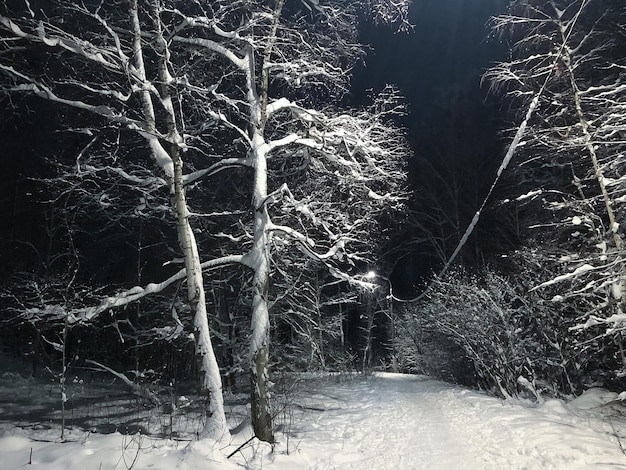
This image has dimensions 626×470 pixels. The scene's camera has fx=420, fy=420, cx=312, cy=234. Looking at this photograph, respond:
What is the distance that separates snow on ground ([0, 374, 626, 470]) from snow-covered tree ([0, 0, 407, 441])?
41.9 inches

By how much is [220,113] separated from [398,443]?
6597 millimetres

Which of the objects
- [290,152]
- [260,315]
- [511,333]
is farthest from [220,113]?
[511,333]

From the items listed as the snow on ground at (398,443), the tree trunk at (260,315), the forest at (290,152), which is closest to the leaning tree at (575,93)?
the forest at (290,152)

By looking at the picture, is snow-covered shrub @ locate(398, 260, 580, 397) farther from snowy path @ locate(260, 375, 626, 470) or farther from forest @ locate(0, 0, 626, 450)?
snowy path @ locate(260, 375, 626, 470)

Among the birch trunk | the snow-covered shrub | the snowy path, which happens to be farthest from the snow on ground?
the snow-covered shrub

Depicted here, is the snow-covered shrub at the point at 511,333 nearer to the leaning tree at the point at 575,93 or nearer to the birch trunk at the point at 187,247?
the leaning tree at the point at 575,93

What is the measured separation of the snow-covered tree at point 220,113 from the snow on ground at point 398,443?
41.9 inches

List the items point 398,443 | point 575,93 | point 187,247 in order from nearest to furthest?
point 187,247
point 398,443
point 575,93

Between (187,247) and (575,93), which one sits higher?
(575,93)

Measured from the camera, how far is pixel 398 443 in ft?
24.4

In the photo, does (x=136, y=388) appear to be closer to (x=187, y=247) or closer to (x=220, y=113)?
(x=187, y=247)

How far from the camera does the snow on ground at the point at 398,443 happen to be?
4.53 m

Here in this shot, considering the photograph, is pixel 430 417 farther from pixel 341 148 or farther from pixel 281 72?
pixel 281 72

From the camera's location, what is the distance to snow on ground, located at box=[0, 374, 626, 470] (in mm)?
4531
